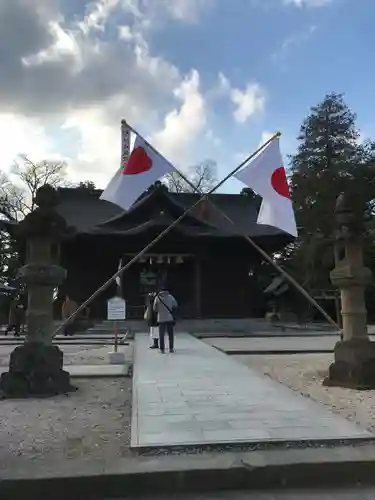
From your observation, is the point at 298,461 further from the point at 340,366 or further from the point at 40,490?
the point at 340,366

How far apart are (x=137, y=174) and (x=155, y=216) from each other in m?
17.4

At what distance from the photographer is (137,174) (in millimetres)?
9211

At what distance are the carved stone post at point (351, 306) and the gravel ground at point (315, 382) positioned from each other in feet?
1.08

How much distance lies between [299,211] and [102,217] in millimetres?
12969

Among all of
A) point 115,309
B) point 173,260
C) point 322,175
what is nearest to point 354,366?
point 115,309

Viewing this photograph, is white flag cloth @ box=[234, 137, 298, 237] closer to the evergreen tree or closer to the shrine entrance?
the shrine entrance

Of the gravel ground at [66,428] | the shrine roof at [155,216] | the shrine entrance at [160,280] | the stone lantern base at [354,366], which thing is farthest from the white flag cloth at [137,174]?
the shrine entrance at [160,280]

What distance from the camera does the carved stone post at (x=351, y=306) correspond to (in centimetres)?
786

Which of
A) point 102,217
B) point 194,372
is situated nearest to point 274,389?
point 194,372

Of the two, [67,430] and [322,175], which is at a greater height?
[322,175]

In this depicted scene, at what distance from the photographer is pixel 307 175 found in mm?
34062

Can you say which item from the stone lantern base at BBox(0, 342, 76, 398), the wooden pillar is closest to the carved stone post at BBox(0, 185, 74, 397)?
the stone lantern base at BBox(0, 342, 76, 398)

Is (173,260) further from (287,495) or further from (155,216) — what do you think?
(287,495)

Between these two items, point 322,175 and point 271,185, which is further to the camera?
point 322,175
